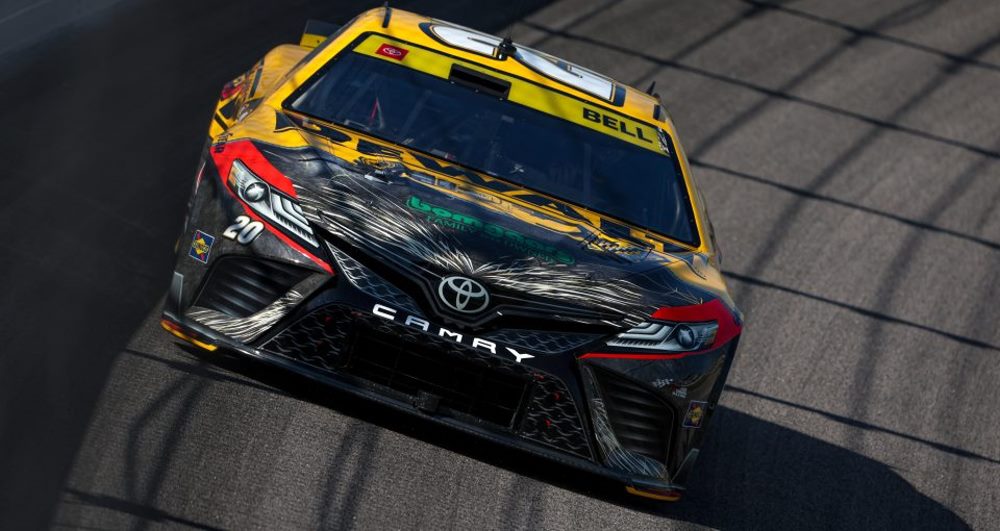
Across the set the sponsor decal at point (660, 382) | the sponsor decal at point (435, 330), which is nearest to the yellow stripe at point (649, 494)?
the sponsor decal at point (660, 382)

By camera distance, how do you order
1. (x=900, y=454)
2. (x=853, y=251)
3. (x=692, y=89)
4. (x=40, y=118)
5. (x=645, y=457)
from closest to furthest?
1. (x=645, y=457)
2. (x=900, y=454)
3. (x=40, y=118)
4. (x=853, y=251)
5. (x=692, y=89)

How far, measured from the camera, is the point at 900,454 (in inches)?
279

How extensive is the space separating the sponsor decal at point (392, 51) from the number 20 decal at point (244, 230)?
167 centimetres

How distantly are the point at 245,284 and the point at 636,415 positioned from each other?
1.56 metres

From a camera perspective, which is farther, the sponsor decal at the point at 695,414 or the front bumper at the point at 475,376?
the sponsor decal at the point at 695,414

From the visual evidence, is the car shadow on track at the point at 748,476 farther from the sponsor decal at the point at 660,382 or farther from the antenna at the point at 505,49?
the antenna at the point at 505,49

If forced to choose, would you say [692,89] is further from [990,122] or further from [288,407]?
[288,407]

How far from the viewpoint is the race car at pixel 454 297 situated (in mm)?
4742

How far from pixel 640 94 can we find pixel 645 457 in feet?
8.77

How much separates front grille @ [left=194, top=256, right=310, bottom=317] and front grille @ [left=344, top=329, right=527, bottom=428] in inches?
13.6

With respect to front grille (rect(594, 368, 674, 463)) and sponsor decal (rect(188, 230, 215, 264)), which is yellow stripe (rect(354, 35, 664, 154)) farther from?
front grille (rect(594, 368, 674, 463))

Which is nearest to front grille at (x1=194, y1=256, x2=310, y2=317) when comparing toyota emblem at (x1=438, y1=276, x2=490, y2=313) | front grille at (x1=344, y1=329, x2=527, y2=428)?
front grille at (x1=344, y1=329, x2=527, y2=428)

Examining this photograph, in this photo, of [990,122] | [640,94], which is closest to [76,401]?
[640,94]

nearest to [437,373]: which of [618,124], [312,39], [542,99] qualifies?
[542,99]
